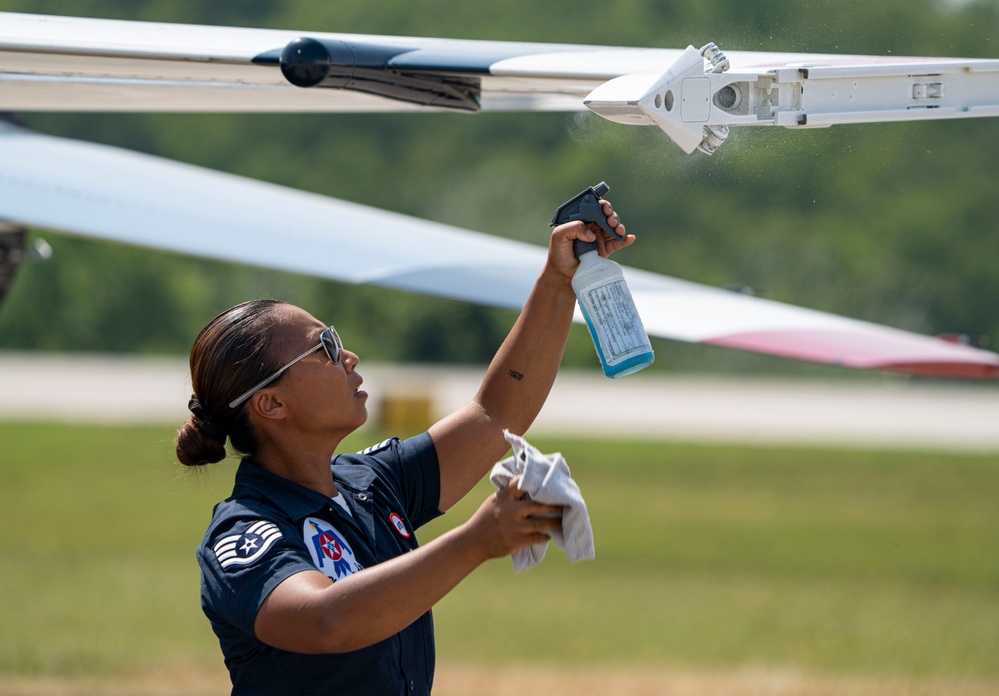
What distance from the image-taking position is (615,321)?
105 inches

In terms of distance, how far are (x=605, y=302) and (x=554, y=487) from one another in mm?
600

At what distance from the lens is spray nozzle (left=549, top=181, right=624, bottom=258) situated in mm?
2801

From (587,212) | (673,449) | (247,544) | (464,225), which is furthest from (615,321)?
(464,225)

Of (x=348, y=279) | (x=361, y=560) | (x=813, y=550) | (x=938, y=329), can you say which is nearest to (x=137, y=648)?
(x=348, y=279)

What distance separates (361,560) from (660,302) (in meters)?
2.80

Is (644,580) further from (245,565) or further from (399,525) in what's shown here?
(245,565)

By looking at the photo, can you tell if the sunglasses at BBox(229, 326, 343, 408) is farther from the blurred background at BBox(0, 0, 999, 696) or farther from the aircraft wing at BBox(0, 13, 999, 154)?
the blurred background at BBox(0, 0, 999, 696)

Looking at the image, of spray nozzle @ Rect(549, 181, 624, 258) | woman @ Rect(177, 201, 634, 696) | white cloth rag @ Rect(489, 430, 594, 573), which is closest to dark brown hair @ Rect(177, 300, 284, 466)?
woman @ Rect(177, 201, 634, 696)

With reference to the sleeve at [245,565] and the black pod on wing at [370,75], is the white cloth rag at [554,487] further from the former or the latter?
the black pod on wing at [370,75]

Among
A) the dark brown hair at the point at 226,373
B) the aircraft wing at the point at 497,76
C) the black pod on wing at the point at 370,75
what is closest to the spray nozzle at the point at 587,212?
the aircraft wing at the point at 497,76

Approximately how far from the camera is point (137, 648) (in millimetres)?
8766

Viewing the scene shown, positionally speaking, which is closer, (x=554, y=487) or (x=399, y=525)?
(x=554, y=487)

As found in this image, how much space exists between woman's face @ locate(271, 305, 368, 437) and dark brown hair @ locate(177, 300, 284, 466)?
0.10 feet

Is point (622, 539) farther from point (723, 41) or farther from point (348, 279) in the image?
point (723, 41)
